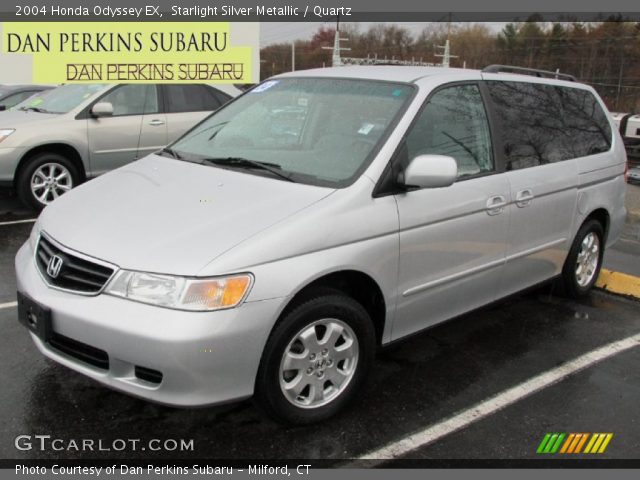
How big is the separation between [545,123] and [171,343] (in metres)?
3.21

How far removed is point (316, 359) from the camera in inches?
117

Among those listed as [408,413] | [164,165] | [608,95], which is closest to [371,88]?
[164,165]

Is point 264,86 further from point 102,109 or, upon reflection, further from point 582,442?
point 102,109

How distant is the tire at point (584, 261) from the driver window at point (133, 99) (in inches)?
219

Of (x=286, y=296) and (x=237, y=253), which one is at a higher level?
(x=237, y=253)

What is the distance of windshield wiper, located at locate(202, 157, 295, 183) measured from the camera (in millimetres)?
3287

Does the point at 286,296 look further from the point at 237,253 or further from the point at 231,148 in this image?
the point at 231,148

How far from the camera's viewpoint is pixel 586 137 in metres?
4.77

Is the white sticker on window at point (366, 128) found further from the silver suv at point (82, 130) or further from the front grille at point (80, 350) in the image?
the silver suv at point (82, 130)

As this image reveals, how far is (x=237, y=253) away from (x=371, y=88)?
1539 mm

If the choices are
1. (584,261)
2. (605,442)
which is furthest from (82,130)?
(605,442)

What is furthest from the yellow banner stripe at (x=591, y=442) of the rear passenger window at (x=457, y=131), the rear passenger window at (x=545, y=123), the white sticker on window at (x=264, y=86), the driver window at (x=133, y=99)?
the driver window at (x=133, y=99)

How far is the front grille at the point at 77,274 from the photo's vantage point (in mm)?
2658

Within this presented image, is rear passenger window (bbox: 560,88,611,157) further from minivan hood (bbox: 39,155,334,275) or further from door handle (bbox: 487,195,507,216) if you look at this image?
minivan hood (bbox: 39,155,334,275)
